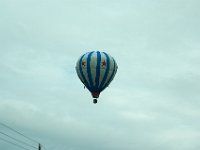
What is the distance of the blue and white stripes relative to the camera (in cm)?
6412

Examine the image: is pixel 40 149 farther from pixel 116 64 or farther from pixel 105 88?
pixel 116 64

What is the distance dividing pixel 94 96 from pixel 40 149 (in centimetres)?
1457

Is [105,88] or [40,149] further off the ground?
[105,88]

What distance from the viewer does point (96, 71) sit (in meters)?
64.3

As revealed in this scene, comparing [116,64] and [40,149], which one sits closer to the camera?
[40,149]

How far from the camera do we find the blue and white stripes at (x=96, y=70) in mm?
64125

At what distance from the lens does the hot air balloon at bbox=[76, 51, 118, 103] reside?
64.0 meters

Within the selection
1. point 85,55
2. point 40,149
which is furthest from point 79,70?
point 40,149

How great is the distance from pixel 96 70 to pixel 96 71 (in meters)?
0.18

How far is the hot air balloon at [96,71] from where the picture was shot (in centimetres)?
6400

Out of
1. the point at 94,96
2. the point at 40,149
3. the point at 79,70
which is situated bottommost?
the point at 40,149

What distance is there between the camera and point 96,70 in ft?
211

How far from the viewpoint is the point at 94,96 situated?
63.4 m

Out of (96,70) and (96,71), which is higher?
(96,70)
